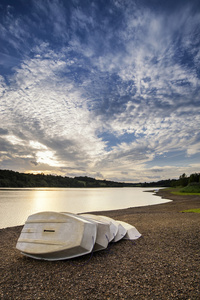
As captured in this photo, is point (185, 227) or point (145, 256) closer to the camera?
point (145, 256)

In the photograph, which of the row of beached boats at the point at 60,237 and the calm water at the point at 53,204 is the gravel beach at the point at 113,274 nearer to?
the row of beached boats at the point at 60,237

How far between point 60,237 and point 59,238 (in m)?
0.04

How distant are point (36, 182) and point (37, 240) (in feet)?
615

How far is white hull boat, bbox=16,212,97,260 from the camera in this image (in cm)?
630

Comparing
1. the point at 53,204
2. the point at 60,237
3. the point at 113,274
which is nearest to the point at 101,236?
the point at 60,237

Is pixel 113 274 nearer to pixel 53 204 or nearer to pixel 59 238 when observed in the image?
pixel 59 238

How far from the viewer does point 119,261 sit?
21.3 ft

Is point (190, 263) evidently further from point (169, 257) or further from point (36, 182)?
point (36, 182)

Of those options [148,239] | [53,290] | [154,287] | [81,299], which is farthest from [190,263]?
[53,290]

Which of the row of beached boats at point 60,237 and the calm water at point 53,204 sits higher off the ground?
the row of beached boats at point 60,237

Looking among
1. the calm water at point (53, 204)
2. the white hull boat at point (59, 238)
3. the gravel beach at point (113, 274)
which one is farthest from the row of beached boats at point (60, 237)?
the calm water at point (53, 204)

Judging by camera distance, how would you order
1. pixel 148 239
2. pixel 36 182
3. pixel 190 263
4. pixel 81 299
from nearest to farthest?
1. pixel 81 299
2. pixel 190 263
3. pixel 148 239
4. pixel 36 182

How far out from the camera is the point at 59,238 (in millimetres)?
6441

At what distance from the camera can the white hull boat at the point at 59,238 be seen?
6.30 metres
